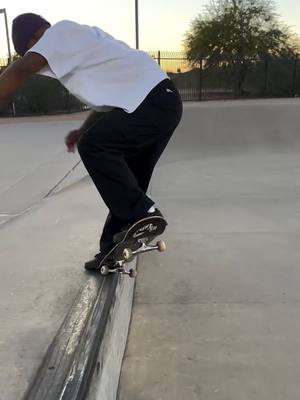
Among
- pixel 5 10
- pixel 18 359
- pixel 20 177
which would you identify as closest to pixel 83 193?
pixel 20 177

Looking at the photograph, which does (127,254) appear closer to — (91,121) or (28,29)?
(91,121)

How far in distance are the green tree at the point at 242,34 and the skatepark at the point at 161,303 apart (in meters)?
29.8

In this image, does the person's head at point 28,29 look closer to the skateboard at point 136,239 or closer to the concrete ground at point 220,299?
the skateboard at point 136,239

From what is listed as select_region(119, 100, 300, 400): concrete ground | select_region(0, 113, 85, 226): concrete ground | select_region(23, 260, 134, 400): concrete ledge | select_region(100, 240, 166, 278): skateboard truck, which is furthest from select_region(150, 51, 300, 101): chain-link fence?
select_region(23, 260, 134, 400): concrete ledge

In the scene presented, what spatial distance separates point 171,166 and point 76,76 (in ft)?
23.4

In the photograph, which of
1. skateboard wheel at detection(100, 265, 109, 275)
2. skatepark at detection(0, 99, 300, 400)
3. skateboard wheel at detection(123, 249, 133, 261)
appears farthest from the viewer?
skateboard wheel at detection(100, 265, 109, 275)

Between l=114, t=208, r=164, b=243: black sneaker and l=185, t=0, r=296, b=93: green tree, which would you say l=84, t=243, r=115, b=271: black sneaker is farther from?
l=185, t=0, r=296, b=93: green tree

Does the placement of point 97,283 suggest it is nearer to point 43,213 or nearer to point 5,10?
point 43,213

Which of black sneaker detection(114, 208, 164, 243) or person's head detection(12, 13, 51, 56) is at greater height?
person's head detection(12, 13, 51, 56)

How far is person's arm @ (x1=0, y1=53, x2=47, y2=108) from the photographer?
2516mm

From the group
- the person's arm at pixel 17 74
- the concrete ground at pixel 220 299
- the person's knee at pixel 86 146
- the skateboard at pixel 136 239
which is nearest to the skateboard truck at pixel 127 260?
the skateboard at pixel 136 239

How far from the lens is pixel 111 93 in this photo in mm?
2924

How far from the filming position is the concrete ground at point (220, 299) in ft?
9.08

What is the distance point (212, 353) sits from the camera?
3.01m
